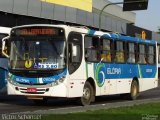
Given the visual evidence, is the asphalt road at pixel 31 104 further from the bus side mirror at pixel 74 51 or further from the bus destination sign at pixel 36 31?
the bus destination sign at pixel 36 31

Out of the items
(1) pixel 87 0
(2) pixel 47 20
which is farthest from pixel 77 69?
(1) pixel 87 0

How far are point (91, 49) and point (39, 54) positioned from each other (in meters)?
2.58

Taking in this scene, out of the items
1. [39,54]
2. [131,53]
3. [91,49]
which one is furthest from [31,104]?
[131,53]

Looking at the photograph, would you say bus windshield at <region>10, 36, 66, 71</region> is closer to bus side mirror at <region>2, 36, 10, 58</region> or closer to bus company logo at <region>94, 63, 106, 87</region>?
bus side mirror at <region>2, 36, 10, 58</region>

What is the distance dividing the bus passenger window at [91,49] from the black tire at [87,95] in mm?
1021

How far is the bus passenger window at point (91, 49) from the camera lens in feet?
67.6

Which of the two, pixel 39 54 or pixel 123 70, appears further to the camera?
pixel 123 70

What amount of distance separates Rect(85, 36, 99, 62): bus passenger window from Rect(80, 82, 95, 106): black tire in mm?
1021

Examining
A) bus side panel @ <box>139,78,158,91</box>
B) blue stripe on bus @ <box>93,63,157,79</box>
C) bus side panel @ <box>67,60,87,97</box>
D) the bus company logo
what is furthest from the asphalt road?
bus side panel @ <box>139,78,158,91</box>

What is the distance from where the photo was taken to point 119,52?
2373cm

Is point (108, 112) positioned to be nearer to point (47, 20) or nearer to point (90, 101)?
point (90, 101)

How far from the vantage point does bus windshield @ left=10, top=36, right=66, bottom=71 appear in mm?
19078

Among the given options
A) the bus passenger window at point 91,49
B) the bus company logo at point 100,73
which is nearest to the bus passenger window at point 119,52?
the bus company logo at point 100,73

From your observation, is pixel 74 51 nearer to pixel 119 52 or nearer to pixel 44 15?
pixel 119 52
